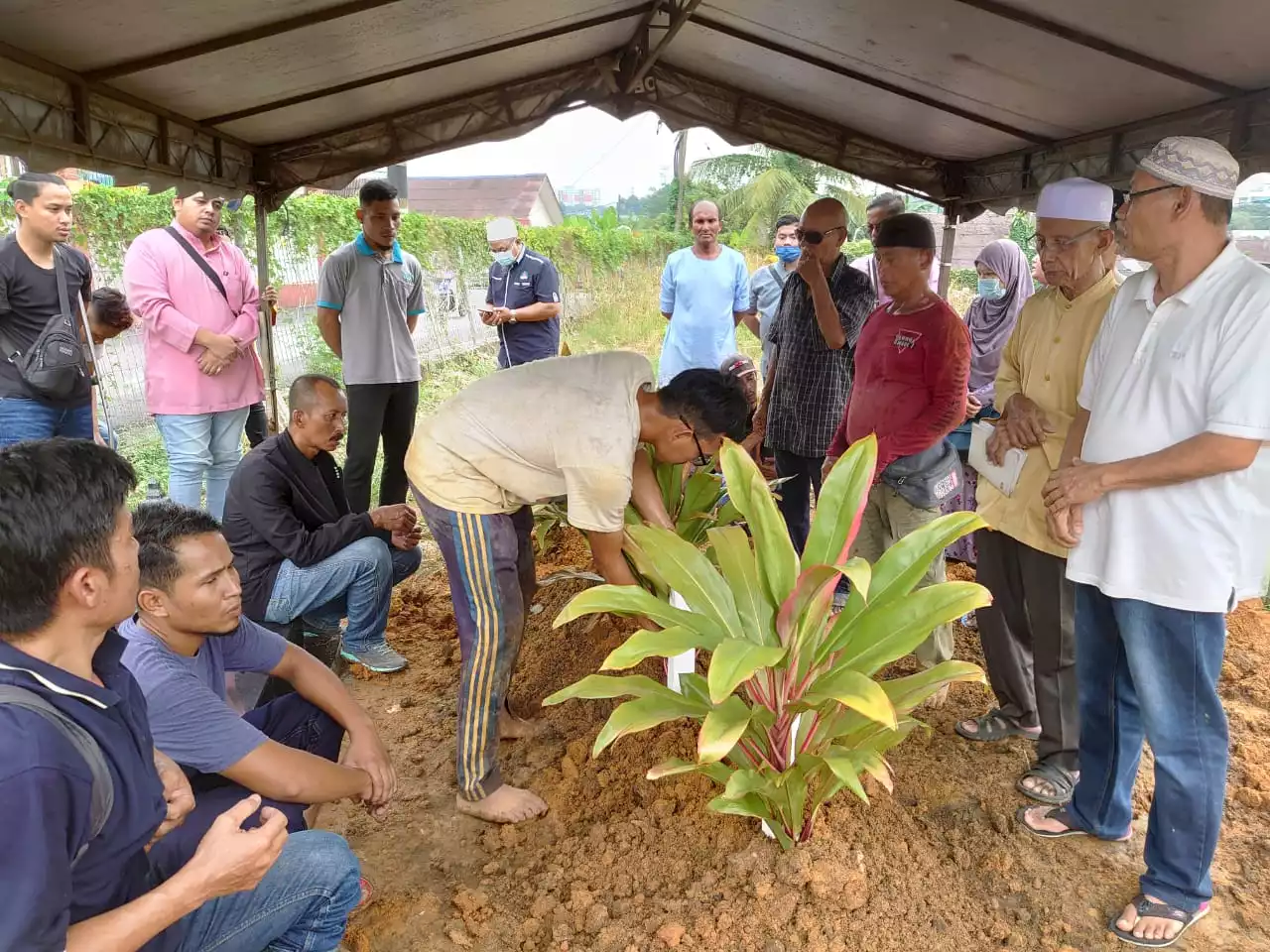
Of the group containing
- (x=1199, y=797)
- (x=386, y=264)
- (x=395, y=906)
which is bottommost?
(x=395, y=906)

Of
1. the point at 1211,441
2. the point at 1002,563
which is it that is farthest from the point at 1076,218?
the point at 1002,563

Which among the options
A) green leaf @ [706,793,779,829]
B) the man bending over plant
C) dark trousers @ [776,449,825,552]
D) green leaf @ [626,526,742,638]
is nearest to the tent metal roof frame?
dark trousers @ [776,449,825,552]

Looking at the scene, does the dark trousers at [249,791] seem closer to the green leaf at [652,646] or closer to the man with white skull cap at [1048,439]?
Answer: the green leaf at [652,646]

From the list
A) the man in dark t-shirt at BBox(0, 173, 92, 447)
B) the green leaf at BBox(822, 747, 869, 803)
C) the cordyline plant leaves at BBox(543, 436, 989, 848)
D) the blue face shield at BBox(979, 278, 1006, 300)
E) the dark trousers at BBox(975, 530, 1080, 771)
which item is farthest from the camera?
the blue face shield at BBox(979, 278, 1006, 300)

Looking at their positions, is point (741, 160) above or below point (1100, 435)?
above

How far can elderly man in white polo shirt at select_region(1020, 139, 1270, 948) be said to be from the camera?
5.47ft

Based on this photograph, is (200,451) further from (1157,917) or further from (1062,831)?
(1157,917)

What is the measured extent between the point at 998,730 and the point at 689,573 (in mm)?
1331

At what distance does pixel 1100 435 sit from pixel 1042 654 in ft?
2.50

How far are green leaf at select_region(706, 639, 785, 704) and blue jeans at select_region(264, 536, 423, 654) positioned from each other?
5.83ft

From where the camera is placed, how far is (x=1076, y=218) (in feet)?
7.06

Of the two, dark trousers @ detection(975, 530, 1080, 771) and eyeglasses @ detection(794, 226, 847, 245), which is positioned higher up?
eyeglasses @ detection(794, 226, 847, 245)

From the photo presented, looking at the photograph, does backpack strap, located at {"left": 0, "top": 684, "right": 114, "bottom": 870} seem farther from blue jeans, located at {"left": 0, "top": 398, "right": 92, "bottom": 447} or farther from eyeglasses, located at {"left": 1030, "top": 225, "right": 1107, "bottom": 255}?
blue jeans, located at {"left": 0, "top": 398, "right": 92, "bottom": 447}

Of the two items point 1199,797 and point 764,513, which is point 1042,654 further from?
point 764,513
